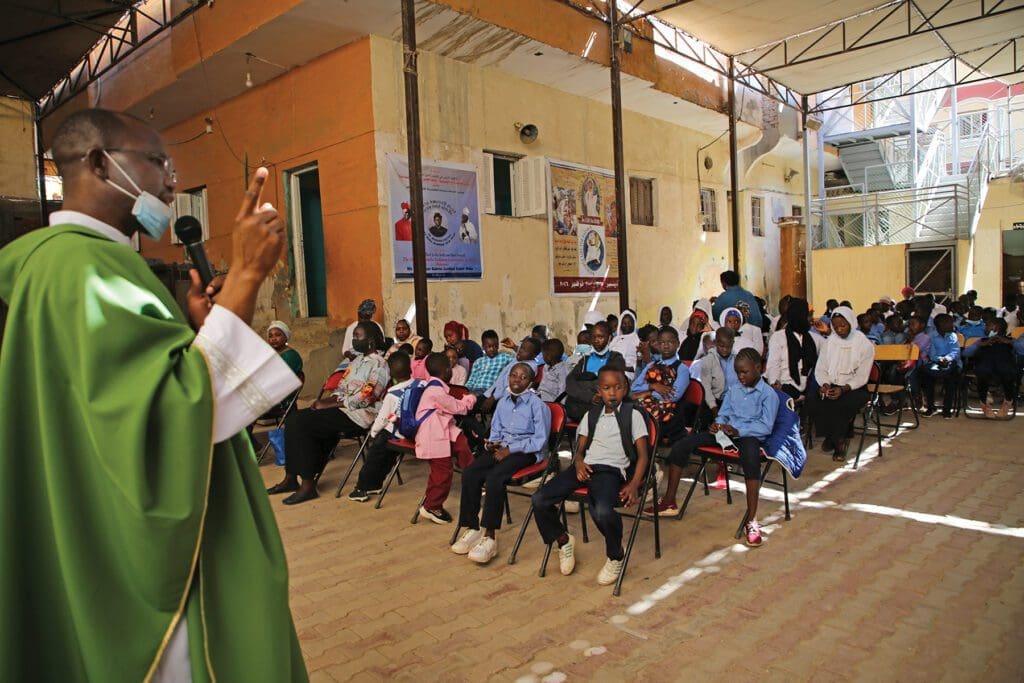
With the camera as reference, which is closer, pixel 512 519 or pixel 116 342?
pixel 116 342

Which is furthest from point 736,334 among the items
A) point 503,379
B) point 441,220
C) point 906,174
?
point 906,174

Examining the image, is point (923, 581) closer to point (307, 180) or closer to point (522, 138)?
point (522, 138)

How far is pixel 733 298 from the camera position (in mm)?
8312

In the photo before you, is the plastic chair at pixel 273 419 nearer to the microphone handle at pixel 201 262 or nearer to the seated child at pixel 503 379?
the seated child at pixel 503 379

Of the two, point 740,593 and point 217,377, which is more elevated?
point 217,377

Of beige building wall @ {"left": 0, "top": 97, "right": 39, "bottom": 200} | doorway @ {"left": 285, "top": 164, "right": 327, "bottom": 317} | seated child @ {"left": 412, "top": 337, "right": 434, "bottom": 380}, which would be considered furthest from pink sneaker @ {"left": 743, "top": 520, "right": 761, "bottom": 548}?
beige building wall @ {"left": 0, "top": 97, "right": 39, "bottom": 200}

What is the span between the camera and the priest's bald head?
55.8 inches

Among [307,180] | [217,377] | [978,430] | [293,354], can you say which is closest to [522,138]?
[307,180]

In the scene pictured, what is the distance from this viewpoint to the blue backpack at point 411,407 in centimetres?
506

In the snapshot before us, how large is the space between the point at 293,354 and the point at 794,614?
5.09 metres

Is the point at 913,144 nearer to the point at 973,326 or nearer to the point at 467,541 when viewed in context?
the point at 973,326

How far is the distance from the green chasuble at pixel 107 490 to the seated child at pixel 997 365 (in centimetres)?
895

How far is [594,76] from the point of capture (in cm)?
1138

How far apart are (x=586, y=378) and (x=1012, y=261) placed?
17747mm
